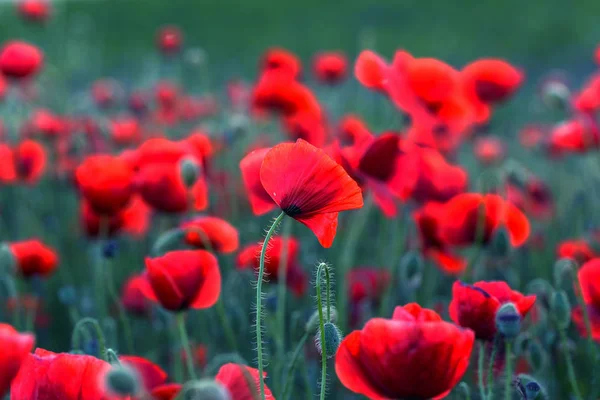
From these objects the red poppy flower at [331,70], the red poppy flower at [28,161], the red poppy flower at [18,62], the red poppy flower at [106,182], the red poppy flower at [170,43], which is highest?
the red poppy flower at [170,43]

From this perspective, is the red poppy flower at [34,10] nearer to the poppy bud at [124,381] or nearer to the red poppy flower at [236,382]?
the red poppy flower at [236,382]

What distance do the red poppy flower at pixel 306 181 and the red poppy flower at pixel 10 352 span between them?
43 cm

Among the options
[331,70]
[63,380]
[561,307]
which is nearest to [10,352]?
[63,380]

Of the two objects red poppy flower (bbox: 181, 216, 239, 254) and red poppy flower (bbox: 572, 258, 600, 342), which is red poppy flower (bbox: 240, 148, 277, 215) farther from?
red poppy flower (bbox: 572, 258, 600, 342)

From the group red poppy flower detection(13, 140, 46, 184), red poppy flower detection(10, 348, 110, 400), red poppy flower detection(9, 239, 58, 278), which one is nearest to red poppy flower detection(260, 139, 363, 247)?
red poppy flower detection(10, 348, 110, 400)

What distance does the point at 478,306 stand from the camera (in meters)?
1.16

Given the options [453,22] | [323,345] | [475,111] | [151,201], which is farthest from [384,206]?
[453,22]

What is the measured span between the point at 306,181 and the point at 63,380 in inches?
17.7

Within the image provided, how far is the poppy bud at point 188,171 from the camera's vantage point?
1686mm

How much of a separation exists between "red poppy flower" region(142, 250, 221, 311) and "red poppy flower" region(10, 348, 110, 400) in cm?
35

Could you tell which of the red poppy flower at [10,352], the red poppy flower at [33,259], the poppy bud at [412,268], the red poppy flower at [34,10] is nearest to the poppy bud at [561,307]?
the poppy bud at [412,268]

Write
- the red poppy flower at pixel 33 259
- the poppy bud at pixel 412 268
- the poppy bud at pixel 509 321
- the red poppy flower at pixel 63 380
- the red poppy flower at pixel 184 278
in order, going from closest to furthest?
the red poppy flower at pixel 63 380, the poppy bud at pixel 509 321, the red poppy flower at pixel 184 278, the poppy bud at pixel 412 268, the red poppy flower at pixel 33 259

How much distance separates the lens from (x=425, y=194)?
2.02m

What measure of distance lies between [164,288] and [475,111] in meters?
1.63
